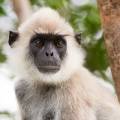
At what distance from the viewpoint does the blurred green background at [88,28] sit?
453cm

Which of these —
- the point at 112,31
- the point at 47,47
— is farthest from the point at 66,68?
the point at 112,31

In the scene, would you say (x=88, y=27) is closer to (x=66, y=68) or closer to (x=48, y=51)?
(x=66, y=68)

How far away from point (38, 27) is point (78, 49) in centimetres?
Result: 46

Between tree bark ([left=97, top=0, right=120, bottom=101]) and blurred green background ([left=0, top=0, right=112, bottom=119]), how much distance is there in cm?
157

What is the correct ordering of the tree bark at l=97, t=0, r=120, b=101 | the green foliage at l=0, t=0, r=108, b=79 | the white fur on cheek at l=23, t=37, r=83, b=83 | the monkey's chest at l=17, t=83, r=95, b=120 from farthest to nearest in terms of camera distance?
1. the green foliage at l=0, t=0, r=108, b=79
2. the white fur on cheek at l=23, t=37, r=83, b=83
3. the monkey's chest at l=17, t=83, r=95, b=120
4. the tree bark at l=97, t=0, r=120, b=101

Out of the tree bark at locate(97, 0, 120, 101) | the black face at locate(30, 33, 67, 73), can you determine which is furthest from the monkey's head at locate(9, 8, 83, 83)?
the tree bark at locate(97, 0, 120, 101)

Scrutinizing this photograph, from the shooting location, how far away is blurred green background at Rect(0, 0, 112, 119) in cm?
453

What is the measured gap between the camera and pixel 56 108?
381cm

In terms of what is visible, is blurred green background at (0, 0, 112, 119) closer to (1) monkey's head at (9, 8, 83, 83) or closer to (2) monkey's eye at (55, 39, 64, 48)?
(1) monkey's head at (9, 8, 83, 83)

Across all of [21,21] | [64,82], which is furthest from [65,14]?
[64,82]

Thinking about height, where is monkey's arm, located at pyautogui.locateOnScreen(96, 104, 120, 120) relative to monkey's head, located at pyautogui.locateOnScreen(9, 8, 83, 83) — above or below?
below

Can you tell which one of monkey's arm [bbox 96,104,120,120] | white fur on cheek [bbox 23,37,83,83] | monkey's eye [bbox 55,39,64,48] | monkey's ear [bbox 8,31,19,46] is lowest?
monkey's arm [bbox 96,104,120,120]

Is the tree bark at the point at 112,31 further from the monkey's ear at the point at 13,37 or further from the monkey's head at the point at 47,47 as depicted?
the monkey's ear at the point at 13,37

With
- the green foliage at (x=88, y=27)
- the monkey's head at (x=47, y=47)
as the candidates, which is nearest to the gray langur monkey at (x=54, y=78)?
the monkey's head at (x=47, y=47)
